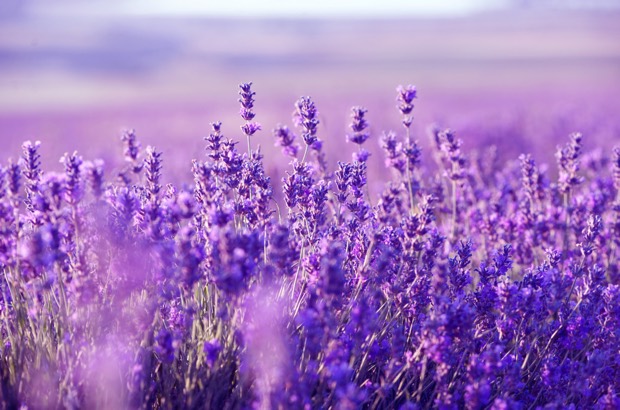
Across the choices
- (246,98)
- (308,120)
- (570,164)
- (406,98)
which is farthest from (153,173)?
(570,164)

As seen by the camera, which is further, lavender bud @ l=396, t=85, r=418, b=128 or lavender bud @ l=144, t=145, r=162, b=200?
lavender bud @ l=396, t=85, r=418, b=128

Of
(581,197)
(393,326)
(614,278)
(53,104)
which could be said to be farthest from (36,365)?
(53,104)

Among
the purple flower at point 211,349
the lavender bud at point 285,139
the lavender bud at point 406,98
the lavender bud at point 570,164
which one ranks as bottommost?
the purple flower at point 211,349

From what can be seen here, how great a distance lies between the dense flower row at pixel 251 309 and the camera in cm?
215

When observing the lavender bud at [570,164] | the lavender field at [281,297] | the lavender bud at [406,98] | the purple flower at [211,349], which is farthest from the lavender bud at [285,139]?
the lavender bud at [570,164]

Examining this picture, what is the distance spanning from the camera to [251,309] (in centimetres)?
224

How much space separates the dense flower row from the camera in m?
2.15

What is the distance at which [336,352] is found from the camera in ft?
7.16

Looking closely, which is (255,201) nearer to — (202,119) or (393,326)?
(393,326)

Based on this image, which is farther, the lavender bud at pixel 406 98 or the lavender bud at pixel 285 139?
the lavender bud at pixel 406 98

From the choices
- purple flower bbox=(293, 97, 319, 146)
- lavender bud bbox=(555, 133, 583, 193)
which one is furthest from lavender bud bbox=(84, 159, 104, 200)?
lavender bud bbox=(555, 133, 583, 193)

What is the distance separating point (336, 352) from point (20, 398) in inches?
41.2

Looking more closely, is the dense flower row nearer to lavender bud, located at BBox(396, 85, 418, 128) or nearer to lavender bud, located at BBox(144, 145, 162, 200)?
lavender bud, located at BBox(144, 145, 162, 200)

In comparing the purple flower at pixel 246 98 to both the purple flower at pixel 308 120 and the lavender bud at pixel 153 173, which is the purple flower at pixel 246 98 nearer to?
the purple flower at pixel 308 120
